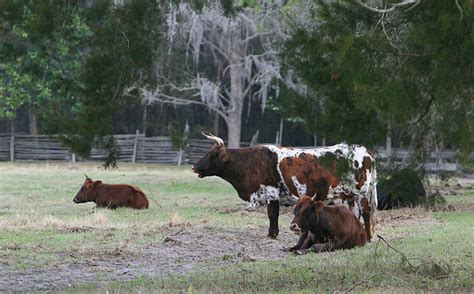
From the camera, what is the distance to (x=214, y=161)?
16.5 m

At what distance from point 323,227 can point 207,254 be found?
1.74 metres

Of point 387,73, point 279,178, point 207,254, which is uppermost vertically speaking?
point 387,73

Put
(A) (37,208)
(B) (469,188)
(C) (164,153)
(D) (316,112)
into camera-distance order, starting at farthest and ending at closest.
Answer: (C) (164,153), (B) (469,188), (A) (37,208), (D) (316,112)

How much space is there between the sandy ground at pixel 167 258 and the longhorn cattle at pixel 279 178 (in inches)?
25.0

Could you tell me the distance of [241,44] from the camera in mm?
42031

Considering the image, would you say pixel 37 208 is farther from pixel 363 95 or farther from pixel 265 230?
pixel 363 95

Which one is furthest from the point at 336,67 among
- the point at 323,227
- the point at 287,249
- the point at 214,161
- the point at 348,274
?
the point at 214,161

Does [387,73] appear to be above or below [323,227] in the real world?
above

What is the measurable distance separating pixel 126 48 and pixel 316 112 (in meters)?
3.35

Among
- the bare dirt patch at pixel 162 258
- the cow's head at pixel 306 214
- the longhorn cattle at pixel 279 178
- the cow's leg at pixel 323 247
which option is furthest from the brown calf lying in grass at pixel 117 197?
the cow's head at pixel 306 214

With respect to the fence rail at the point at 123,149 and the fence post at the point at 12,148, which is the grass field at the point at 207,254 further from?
the fence rail at the point at 123,149

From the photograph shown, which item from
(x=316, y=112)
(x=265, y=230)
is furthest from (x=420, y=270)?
(x=265, y=230)

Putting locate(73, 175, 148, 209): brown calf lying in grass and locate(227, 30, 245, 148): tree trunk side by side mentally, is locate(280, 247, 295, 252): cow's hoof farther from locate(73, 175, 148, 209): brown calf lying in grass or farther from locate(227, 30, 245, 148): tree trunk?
locate(227, 30, 245, 148): tree trunk

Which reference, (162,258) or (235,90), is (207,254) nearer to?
(162,258)
